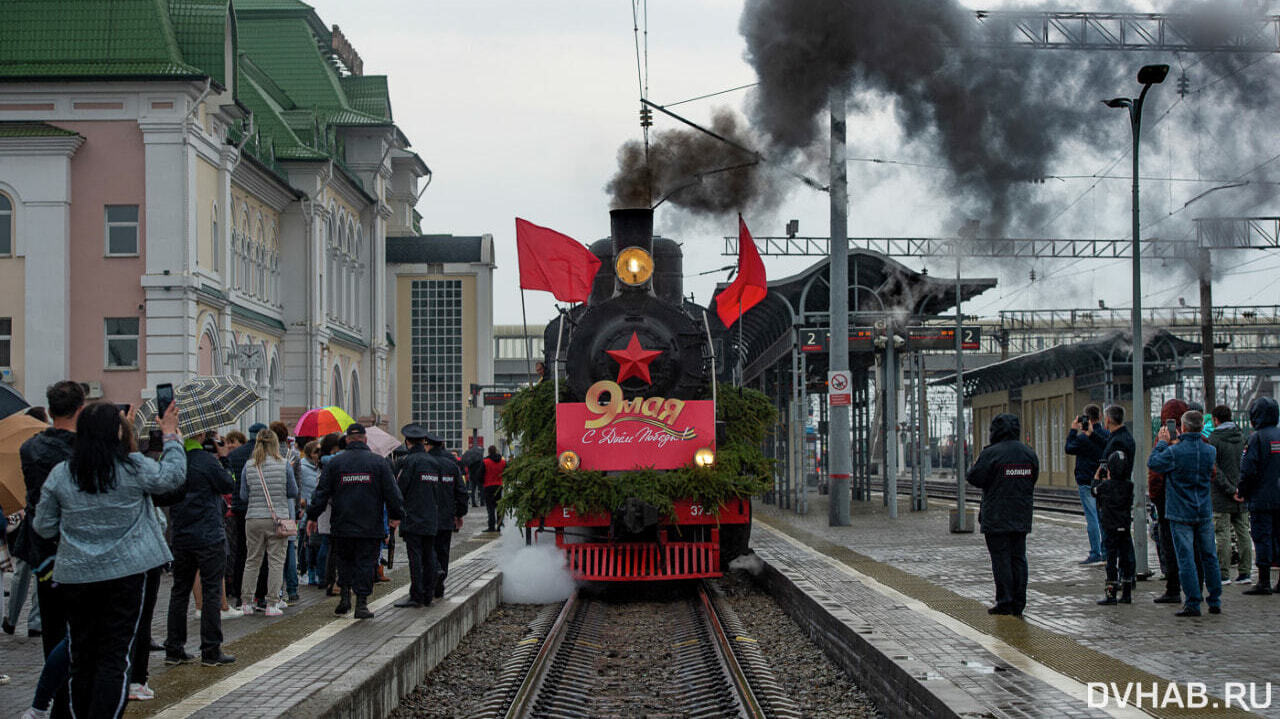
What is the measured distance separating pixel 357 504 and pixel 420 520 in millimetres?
1321

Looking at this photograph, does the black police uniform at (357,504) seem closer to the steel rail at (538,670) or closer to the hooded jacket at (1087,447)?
the steel rail at (538,670)

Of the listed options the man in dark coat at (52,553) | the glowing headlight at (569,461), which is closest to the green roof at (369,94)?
the glowing headlight at (569,461)

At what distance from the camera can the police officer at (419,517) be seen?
1245 centimetres

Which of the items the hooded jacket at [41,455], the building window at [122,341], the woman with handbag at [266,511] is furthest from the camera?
the building window at [122,341]

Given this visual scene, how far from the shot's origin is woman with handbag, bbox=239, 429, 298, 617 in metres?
12.5

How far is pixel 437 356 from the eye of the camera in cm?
6012

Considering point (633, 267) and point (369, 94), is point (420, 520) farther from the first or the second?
point (369, 94)

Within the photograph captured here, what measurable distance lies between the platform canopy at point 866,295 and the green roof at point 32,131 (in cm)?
1604

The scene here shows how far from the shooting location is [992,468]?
1088 cm

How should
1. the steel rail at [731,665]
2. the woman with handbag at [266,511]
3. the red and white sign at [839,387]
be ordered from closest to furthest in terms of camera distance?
1. the steel rail at [731,665]
2. the woman with handbag at [266,511]
3. the red and white sign at [839,387]

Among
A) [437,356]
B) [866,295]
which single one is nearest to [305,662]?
[866,295]

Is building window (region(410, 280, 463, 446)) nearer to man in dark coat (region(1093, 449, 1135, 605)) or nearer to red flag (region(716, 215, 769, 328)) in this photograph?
red flag (region(716, 215, 769, 328))

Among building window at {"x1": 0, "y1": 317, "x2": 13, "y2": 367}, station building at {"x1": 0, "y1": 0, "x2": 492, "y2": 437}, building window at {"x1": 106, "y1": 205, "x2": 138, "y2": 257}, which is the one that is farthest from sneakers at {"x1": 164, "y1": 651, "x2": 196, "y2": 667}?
building window at {"x1": 0, "y1": 317, "x2": 13, "y2": 367}

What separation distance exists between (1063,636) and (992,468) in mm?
1544
